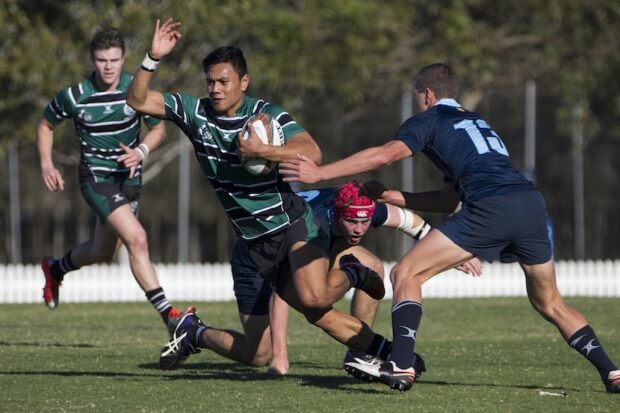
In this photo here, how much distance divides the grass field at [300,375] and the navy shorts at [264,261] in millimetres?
574

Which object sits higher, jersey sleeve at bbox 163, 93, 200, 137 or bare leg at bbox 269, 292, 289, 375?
→ jersey sleeve at bbox 163, 93, 200, 137

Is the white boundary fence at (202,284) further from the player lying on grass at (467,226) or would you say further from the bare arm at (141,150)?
the player lying on grass at (467,226)

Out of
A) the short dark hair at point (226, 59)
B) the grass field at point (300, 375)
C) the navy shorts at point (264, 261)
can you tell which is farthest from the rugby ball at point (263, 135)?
the grass field at point (300, 375)

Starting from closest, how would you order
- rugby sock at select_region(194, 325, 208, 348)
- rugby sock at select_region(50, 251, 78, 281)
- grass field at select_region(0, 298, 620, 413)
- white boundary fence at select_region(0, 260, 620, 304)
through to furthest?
grass field at select_region(0, 298, 620, 413) < rugby sock at select_region(194, 325, 208, 348) < rugby sock at select_region(50, 251, 78, 281) < white boundary fence at select_region(0, 260, 620, 304)

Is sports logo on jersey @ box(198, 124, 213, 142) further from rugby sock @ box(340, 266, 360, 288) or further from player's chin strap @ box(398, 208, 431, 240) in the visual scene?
player's chin strap @ box(398, 208, 431, 240)

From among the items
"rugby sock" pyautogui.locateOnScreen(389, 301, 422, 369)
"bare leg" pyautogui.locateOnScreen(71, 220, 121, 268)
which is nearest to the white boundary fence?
"bare leg" pyautogui.locateOnScreen(71, 220, 121, 268)

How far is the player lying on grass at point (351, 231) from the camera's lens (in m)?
8.30

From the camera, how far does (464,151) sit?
7.88m

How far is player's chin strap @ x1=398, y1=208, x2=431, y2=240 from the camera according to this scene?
936cm

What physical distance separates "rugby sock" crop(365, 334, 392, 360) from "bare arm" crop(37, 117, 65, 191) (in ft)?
13.3

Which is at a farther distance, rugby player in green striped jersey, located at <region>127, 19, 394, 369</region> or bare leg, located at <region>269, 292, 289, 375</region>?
bare leg, located at <region>269, 292, 289, 375</region>

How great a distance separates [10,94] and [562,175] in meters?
15.7

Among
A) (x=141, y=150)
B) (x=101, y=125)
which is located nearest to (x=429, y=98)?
(x=141, y=150)

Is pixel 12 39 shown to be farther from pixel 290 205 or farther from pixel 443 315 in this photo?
pixel 290 205
